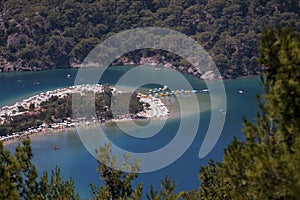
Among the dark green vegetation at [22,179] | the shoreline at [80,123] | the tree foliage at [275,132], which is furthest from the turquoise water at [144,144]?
the tree foliage at [275,132]

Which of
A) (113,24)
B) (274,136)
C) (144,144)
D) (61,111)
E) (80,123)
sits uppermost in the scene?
(113,24)

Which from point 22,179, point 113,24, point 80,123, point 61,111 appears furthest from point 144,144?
point 113,24

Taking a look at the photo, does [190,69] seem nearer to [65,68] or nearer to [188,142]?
[65,68]

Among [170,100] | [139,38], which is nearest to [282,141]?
[170,100]

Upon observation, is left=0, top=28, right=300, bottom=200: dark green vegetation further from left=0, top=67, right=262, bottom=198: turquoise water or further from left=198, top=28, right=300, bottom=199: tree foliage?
left=0, top=67, right=262, bottom=198: turquoise water

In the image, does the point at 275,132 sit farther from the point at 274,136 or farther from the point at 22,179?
the point at 22,179

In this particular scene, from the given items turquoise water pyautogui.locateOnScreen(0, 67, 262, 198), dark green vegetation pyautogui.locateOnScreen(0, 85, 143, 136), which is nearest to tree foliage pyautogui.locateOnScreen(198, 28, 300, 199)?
turquoise water pyautogui.locateOnScreen(0, 67, 262, 198)
